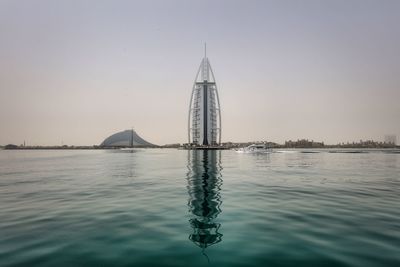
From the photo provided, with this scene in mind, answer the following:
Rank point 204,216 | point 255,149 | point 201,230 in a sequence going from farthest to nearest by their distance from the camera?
point 255,149
point 204,216
point 201,230

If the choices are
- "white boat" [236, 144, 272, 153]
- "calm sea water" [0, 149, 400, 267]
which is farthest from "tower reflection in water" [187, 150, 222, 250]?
"white boat" [236, 144, 272, 153]

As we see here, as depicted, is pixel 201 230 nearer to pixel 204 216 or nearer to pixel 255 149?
pixel 204 216

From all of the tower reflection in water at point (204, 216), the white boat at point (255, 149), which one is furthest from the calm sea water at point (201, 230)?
the white boat at point (255, 149)

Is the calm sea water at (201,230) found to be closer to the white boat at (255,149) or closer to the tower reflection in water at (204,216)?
the tower reflection in water at (204,216)

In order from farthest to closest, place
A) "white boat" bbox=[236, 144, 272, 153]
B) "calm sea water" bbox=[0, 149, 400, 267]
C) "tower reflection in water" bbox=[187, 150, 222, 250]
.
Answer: "white boat" bbox=[236, 144, 272, 153] < "tower reflection in water" bbox=[187, 150, 222, 250] < "calm sea water" bbox=[0, 149, 400, 267]

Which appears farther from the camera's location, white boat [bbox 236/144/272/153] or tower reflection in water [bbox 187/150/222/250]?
white boat [bbox 236/144/272/153]

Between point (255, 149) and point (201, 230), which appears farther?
point (255, 149)

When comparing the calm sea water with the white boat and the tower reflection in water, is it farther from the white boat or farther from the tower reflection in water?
the white boat

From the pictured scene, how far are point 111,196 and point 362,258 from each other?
17734 millimetres

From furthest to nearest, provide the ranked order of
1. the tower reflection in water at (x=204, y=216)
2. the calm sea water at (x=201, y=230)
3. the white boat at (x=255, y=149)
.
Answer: the white boat at (x=255, y=149)
the tower reflection in water at (x=204, y=216)
the calm sea water at (x=201, y=230)

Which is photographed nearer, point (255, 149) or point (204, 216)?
point (204, 216)

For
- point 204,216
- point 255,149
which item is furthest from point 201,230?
point 255,149

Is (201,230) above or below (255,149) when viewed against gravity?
below

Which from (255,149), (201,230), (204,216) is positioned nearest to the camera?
(201,230)
